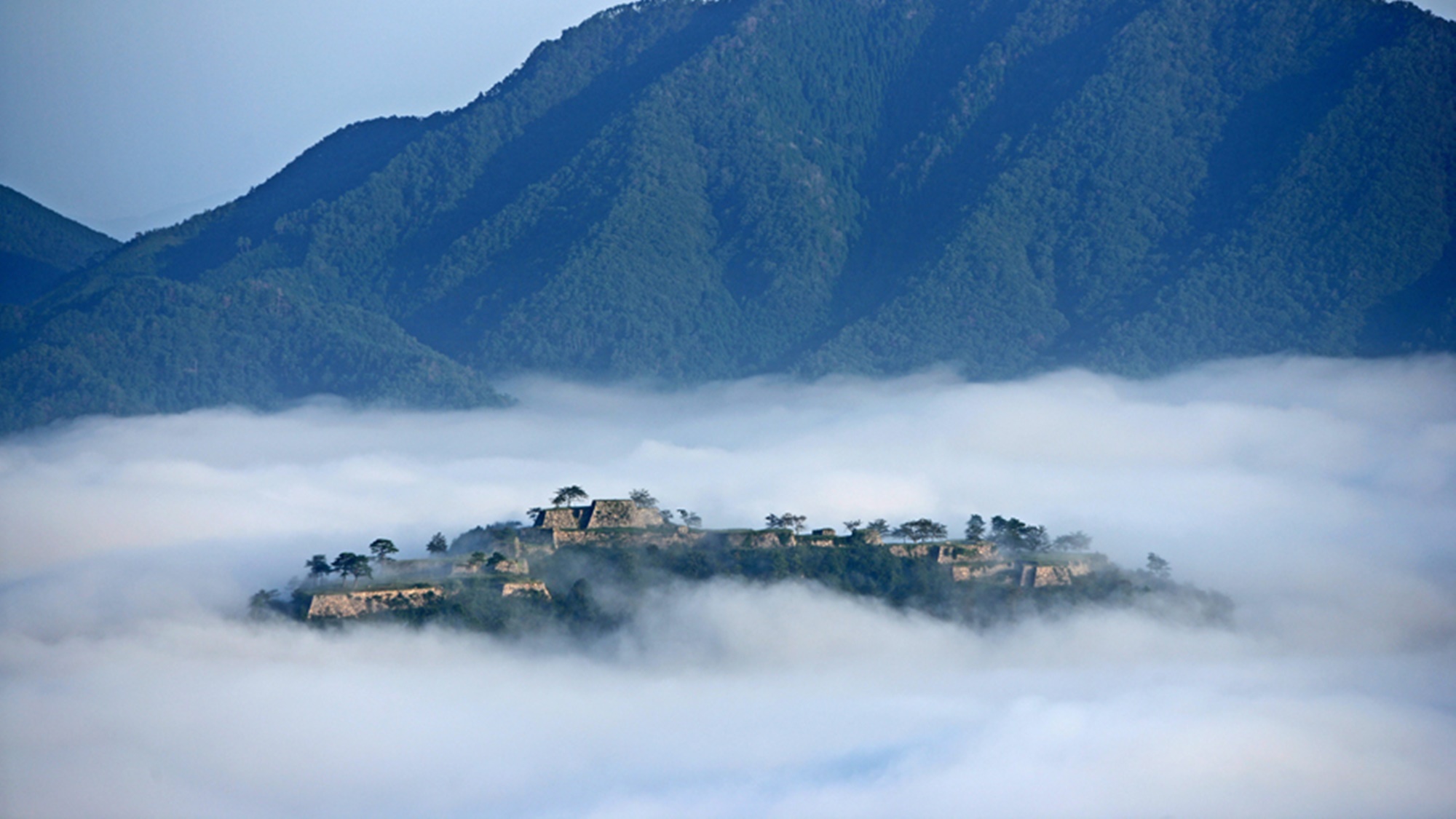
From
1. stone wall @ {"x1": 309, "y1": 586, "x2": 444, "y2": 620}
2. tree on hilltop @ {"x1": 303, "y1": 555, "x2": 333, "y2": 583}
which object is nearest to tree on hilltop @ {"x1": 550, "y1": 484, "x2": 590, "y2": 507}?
stone wall @ {"x1": 309, "y1": 586, "x2": 444, "y2": 620}

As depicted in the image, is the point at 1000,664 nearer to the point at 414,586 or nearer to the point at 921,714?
the point at 921,714

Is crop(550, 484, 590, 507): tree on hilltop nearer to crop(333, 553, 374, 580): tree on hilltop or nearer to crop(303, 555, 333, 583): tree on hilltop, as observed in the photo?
crop(333, 553, 374, 580): tree on hilltop

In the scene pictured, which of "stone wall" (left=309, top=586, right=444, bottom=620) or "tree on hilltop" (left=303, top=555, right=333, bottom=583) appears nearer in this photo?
"stone wall" (left=309, top=586, right=444, bottom=620)

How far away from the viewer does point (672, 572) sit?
5669 inches

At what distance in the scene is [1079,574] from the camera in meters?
148

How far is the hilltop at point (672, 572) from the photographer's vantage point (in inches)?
5330

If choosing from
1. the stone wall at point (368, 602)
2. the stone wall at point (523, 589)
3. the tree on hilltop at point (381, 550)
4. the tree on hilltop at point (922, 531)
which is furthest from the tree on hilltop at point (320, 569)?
the tree on hilltop at point (922, 531)

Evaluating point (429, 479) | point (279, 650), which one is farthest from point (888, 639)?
point (429, 479)

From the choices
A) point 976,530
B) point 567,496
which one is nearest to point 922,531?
point 976,530

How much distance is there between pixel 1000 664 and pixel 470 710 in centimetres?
3508

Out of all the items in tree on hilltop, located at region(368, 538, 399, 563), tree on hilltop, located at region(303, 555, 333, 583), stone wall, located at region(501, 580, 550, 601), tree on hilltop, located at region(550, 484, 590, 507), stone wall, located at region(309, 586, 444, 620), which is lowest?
stone wall, located at region(309, 586, 444, 620)

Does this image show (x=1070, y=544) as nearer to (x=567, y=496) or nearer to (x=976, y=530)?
(x=976, y=530)

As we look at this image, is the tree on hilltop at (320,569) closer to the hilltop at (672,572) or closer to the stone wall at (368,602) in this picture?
the hilltop at (672,572)

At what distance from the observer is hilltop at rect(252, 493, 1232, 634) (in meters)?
135
